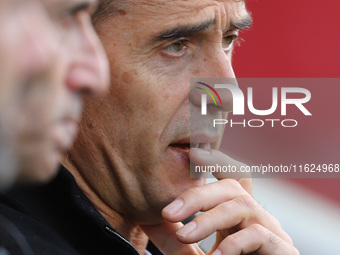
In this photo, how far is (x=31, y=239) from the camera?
128 centimetres

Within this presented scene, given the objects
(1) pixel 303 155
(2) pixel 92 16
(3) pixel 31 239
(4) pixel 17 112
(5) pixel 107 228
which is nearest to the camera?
(4) pixel 17 112

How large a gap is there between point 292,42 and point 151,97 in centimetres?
305

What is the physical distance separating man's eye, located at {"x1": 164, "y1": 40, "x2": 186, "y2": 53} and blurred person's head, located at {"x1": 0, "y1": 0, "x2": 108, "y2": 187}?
1.00 metres

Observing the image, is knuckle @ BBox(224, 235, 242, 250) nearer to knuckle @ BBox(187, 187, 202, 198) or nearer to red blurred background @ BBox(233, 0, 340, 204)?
knuckle @ BBox(187, 187, 202, 198)

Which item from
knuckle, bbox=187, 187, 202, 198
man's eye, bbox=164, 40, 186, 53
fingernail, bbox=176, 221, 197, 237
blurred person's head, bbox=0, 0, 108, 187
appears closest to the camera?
blurred person's head, bbox=0, 0, 108, 187

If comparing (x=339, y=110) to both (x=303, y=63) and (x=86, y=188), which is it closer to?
(x=303, y=63)

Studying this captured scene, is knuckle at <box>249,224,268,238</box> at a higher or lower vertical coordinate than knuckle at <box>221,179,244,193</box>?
lower

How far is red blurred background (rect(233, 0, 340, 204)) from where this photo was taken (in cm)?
441

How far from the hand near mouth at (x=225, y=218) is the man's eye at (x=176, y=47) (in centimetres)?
32

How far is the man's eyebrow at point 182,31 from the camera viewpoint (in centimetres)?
177

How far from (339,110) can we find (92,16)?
339cm

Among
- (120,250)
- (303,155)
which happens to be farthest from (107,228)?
(303,155)

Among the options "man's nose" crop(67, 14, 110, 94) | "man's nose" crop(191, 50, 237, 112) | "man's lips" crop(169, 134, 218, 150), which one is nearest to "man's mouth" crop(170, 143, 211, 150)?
"man's lips" crop(169, 134, 218, 150)

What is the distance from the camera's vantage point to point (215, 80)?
6.08ft
